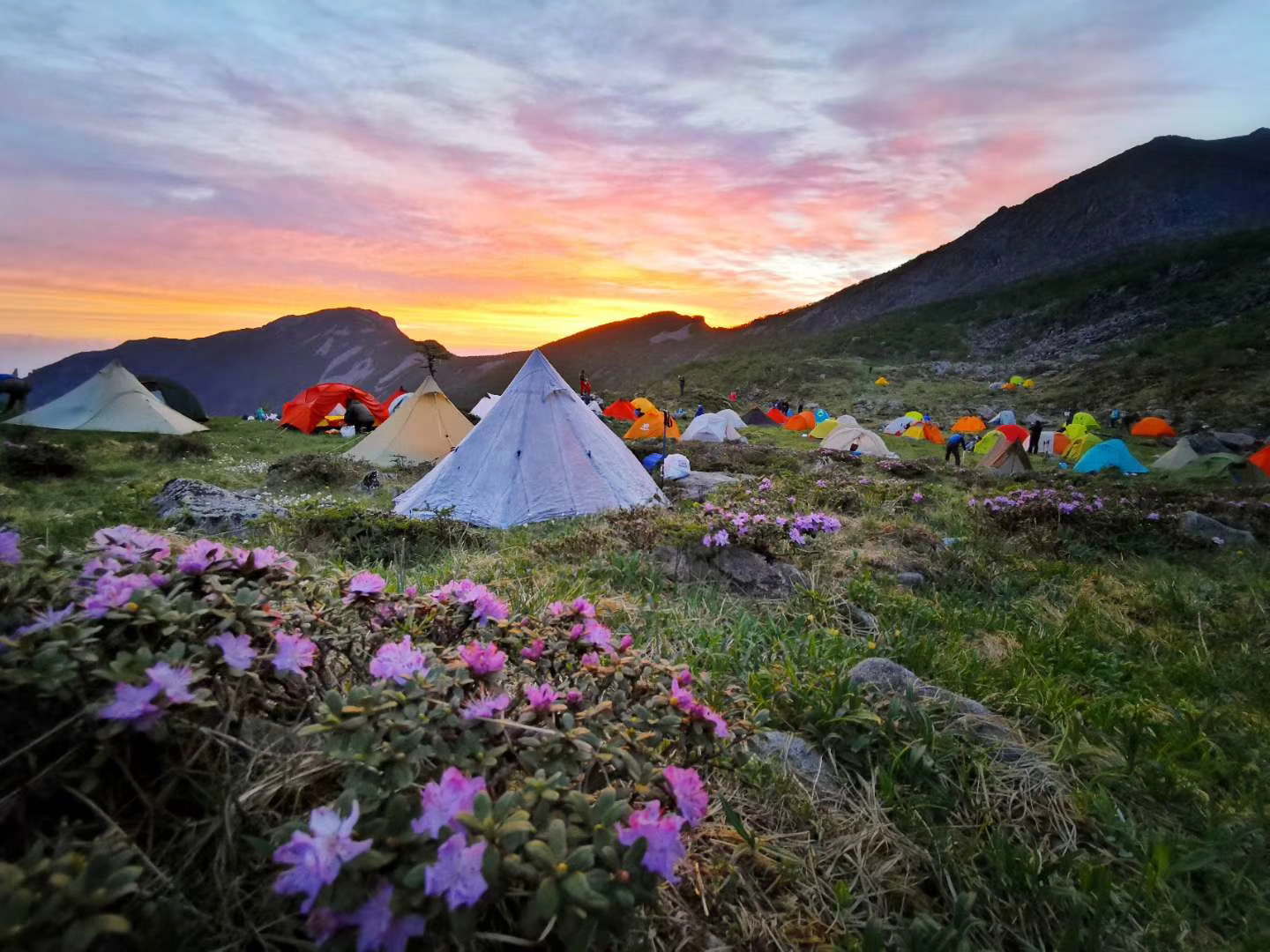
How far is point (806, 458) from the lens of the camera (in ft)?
50.8

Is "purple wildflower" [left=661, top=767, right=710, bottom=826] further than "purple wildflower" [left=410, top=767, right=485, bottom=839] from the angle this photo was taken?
Yes

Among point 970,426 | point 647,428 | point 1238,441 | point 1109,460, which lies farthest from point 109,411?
point 1238,441

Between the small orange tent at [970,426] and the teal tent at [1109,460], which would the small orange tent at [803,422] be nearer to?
the small orange tent at [970,426]

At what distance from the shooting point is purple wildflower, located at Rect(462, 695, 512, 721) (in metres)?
1.24

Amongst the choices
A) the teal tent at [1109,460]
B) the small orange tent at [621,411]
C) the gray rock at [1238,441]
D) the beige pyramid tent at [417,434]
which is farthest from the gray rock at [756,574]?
the small orange tent at [621,411]

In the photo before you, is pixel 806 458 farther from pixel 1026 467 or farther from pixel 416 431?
pixel 416 431

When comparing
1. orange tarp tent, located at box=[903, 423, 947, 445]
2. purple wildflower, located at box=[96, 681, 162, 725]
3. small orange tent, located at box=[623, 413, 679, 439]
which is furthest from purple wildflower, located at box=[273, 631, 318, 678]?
orange tarp tent, located at box=[903, 423, 947, 445]

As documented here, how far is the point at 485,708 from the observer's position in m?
1.25

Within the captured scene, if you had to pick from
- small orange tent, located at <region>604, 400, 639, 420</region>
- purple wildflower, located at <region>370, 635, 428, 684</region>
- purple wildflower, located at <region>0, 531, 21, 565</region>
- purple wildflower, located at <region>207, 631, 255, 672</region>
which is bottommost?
small orange tent, located at <region>604, 400, 639, 420</region>

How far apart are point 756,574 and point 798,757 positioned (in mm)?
2777

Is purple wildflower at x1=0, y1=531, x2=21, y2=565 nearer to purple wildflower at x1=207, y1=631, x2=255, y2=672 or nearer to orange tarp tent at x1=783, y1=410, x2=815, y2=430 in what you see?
purple wildflower at x1=207, y1=631, x2=255, y2=672

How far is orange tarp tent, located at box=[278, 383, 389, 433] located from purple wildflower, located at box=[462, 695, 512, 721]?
81.4 feet

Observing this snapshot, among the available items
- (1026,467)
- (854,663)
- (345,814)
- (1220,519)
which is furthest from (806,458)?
(345,814)

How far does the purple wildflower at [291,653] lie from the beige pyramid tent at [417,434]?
48.7 feet
